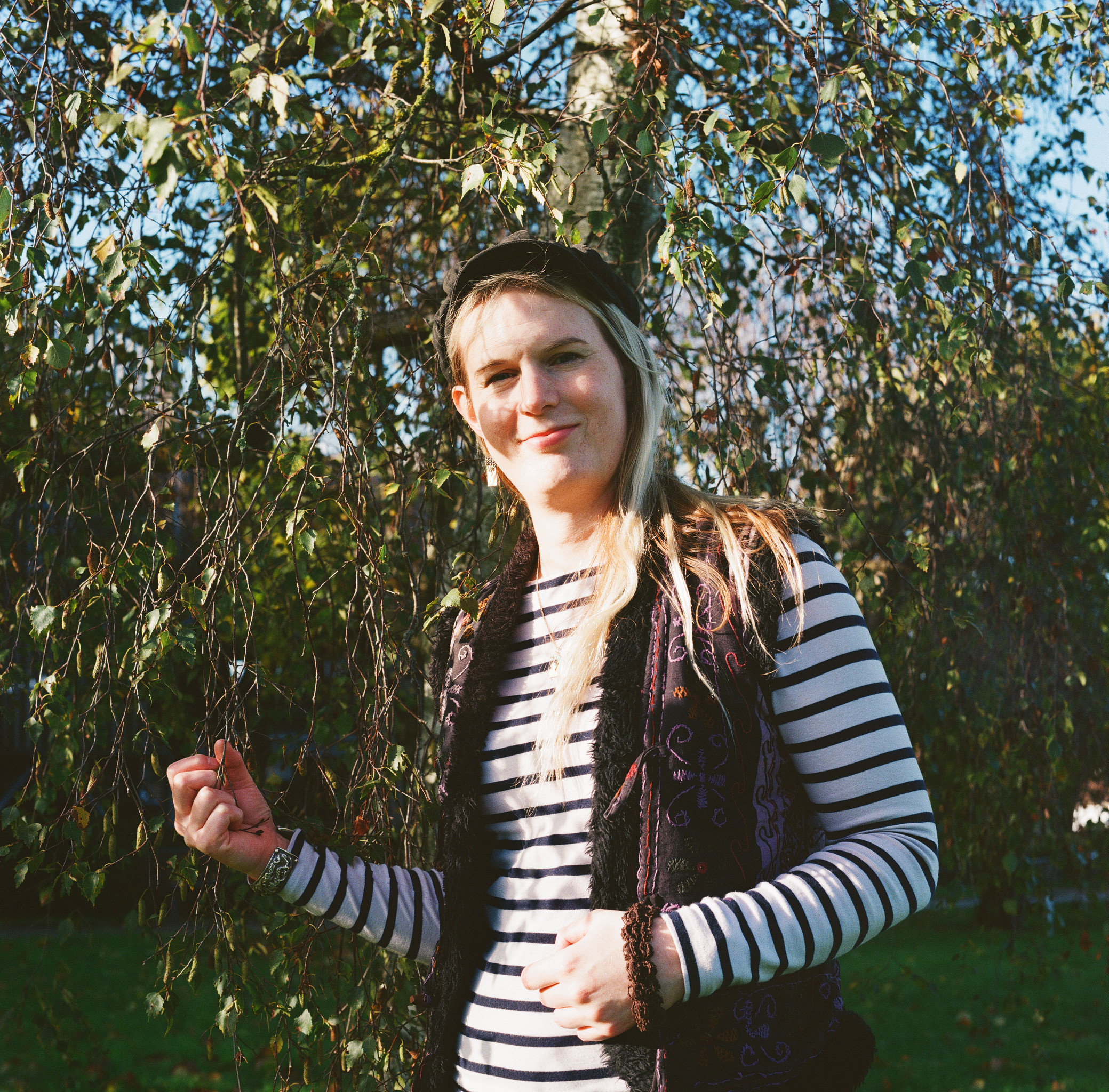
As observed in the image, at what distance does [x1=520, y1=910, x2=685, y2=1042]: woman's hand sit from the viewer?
1.00 m

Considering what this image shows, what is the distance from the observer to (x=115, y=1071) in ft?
13.7

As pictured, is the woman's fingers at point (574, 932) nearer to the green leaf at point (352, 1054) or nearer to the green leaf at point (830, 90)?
the green leaf at point (352, 1054)

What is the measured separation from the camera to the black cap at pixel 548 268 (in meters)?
1.46

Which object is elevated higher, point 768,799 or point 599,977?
point 768,799

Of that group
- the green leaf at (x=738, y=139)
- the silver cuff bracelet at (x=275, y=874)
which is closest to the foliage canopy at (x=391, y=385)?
the green leaf at (x=738, y=139)

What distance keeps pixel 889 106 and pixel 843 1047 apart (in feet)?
7.70

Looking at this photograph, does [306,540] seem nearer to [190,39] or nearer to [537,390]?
[537,390]

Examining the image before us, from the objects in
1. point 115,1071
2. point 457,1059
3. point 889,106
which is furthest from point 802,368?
point 115,1071

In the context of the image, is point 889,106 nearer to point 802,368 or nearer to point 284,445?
point 802,368

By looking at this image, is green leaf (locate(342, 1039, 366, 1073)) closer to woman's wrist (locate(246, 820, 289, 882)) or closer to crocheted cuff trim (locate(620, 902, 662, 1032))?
woman's wrist (locate(246, 820, 289, 882))

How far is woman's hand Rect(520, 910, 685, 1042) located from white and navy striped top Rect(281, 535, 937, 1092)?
21 millimetres

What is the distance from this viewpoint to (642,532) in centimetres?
140

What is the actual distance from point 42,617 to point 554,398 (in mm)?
1093

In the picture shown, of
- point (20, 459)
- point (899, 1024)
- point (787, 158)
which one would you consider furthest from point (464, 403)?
point (899, 1024)
